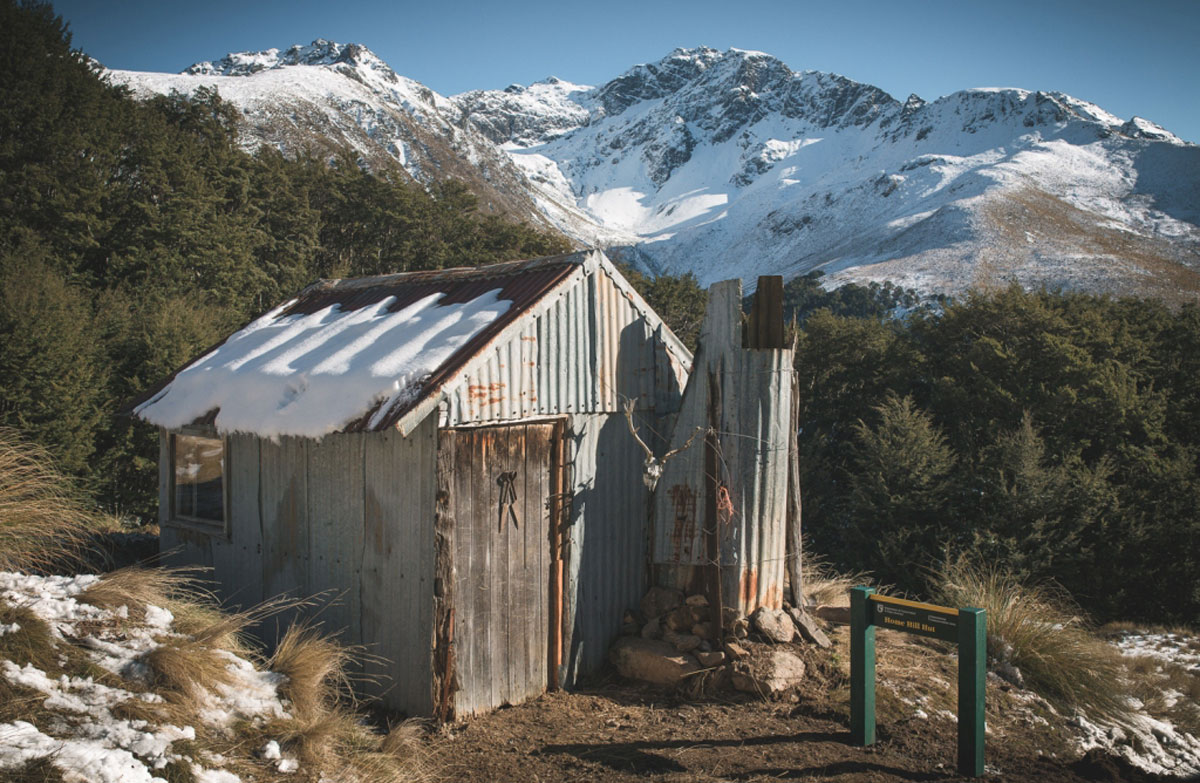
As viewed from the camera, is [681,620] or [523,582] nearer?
[523,582]

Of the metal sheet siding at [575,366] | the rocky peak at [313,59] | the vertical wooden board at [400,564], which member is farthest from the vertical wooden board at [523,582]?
the rocky peak at [313,59]

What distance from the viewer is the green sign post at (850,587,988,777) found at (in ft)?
16.6

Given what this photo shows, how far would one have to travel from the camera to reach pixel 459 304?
278 inches

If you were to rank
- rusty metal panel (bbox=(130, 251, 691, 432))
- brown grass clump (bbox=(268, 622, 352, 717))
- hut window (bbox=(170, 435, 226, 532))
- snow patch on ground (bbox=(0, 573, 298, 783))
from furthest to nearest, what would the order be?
hut window (bbox=(170, 435, 226, 532)), rusty metal panel (bbox=(130, 251, 691, 432)), brown grass clump (bbox=(268, 622, 352, 717)), snow patch on ground (bbox=(0, 573, 298, 783))

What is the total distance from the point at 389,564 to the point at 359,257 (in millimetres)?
28913

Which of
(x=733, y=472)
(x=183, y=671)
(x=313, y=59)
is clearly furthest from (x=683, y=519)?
(x=313, y=59)

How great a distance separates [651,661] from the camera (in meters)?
6.71

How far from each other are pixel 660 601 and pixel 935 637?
9.26 feet

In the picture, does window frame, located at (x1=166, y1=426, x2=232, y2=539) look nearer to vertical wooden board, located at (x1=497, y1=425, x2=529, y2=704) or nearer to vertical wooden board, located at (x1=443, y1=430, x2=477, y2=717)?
vertical wooden board, located at (x1=443, y1=430, x2=477, y2=717)

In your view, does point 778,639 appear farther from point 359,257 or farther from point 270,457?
point 359,257

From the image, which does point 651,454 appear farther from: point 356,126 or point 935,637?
point 356,126

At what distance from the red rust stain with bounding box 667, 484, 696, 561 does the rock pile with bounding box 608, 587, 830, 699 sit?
1.58 feet

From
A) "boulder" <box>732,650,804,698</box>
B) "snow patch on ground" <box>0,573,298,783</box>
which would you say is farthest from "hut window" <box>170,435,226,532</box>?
"boulder" <box>732,650,804,698</box>

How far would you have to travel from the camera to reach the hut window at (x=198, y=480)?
789 centimetres
